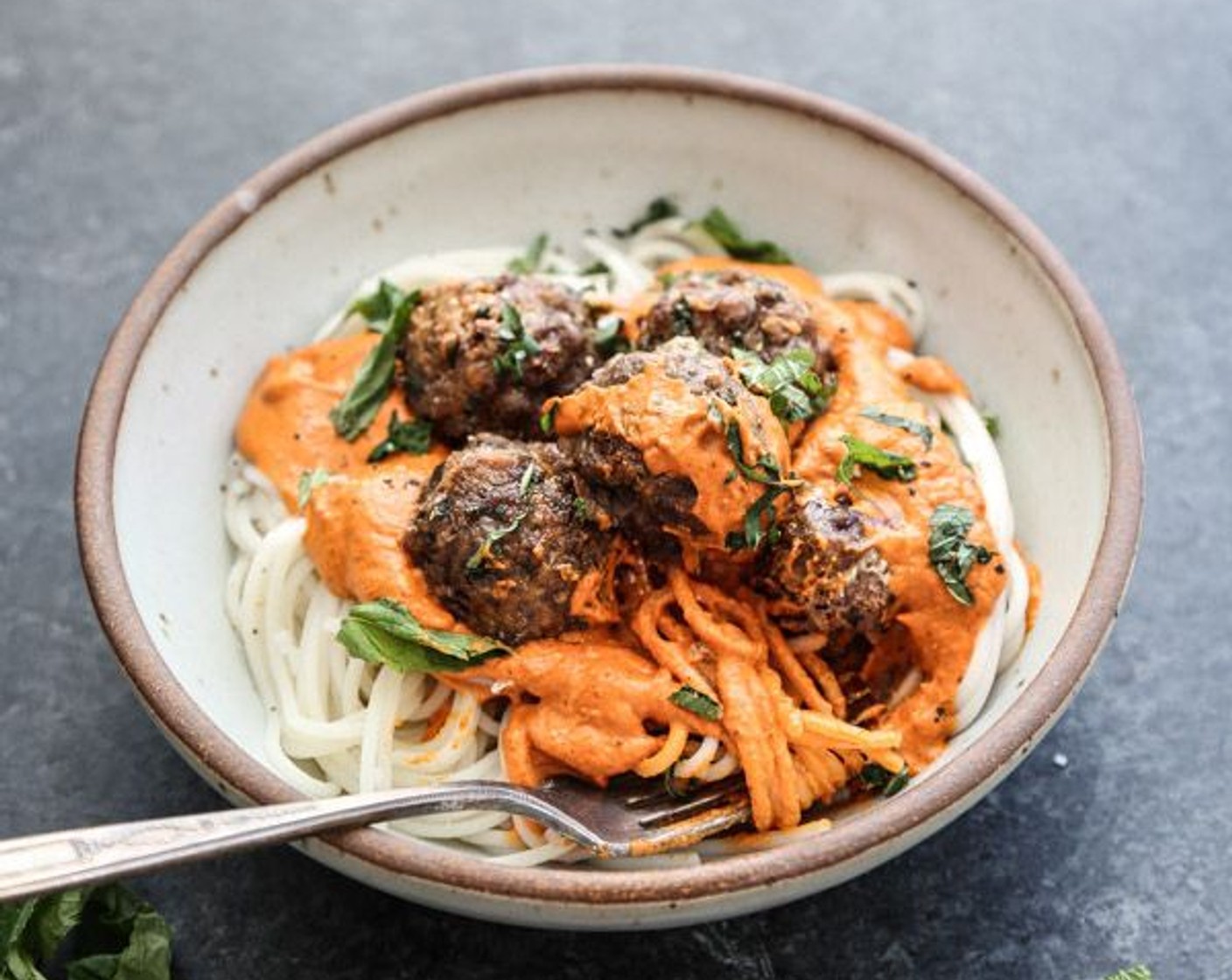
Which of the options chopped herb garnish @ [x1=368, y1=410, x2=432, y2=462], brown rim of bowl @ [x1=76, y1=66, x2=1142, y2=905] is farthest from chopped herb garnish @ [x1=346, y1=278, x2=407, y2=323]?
chopped herb garnish @ [x1=368, y1=410, x2=432, y2=462]

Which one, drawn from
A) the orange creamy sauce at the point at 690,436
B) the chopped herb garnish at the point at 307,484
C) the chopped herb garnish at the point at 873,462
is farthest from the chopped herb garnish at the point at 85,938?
the chopped herb garnish at the point at 873,462

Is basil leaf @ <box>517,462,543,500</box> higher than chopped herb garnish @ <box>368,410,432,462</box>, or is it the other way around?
basil leaf @ <box>517,462,543,500</box>

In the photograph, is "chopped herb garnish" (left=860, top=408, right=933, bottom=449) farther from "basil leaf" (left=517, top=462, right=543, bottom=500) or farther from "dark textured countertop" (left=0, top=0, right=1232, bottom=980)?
"dark textured countertop" (left=0, top=0, right=1232, bottom=980)

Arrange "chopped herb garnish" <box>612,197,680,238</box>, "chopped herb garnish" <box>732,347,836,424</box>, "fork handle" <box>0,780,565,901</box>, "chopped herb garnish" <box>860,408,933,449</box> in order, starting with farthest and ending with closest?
"chopped herb garnish" <box>612,197,680,238</box> < "chopped herb garnish" <box>860,408,933,449</box> < "chopped herb garnish" <box>732,347,836,424</box> < "fork handle" <box>0,780,565,901</box>

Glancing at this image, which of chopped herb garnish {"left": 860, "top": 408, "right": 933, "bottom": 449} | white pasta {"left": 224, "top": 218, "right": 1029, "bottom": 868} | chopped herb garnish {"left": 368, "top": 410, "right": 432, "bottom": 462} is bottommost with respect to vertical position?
white pasta {"left": 224, "top": 218, "right": 1029, "bottom": 868}

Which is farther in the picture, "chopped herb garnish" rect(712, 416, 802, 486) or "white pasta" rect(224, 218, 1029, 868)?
"white pasta" rect(224, 218, 1029, 868)

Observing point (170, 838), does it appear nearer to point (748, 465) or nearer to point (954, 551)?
point (748, 465)

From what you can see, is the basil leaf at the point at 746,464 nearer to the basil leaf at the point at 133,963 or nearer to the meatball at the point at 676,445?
the meatball at the point at 676,445

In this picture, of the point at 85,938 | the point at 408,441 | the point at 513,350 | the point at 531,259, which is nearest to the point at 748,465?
the point at 513,350
